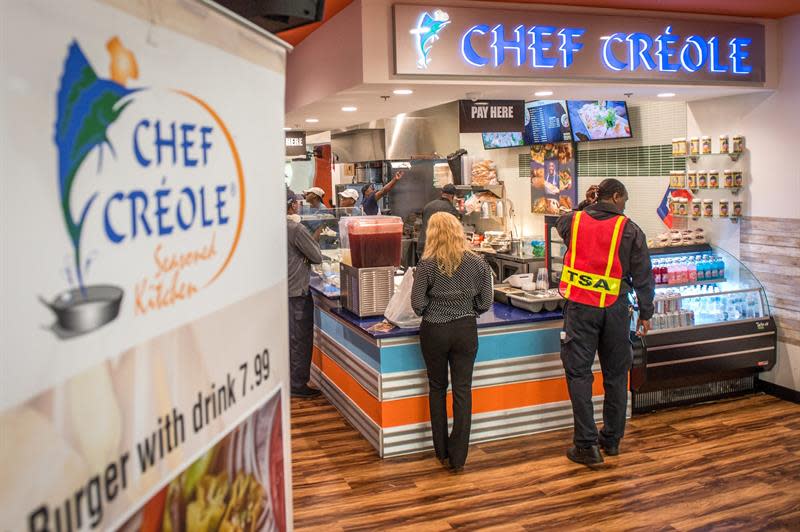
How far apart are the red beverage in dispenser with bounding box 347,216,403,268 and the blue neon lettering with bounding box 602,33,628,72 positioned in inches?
79.0

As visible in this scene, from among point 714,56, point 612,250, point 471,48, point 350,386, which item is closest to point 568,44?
point 471,48

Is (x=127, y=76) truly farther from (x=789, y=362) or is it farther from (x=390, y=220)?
(x=789, y=362)

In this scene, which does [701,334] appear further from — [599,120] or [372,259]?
[372,259]

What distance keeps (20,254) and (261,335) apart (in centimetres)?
90

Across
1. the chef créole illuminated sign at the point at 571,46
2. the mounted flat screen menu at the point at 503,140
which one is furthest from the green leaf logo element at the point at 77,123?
the mounted flat screen menu at the point at 503,140

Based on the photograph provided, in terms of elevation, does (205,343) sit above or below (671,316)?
above

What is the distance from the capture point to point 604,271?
Result: 16.6 ft

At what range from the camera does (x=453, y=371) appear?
502cm

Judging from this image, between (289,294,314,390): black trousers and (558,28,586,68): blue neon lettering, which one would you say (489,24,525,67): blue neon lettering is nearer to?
Answer: (558,28,586,68): blue neon lettering

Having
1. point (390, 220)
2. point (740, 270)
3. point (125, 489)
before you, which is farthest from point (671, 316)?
point (125, 489)

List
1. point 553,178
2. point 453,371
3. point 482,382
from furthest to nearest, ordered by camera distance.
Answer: point 553,178
point 482,382
point 453,371

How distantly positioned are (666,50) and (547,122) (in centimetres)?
262

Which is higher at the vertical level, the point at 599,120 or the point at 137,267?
the point at 599,120

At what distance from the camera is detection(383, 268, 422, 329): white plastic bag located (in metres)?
5.36
